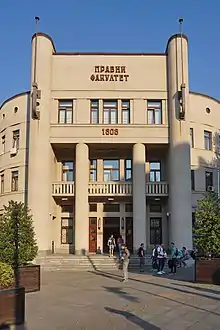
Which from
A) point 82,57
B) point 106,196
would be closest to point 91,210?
point 106,196

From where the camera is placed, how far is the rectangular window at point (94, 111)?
3164 centimetres

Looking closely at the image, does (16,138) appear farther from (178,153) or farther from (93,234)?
(178,153)

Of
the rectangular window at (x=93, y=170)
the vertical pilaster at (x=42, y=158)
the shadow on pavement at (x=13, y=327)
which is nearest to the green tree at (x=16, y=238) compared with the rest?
the shadow on pavement at (x=13, y=327)

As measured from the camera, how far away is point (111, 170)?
111ft

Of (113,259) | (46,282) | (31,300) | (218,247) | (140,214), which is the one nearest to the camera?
(31,300)

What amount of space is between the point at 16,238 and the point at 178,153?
16.8m

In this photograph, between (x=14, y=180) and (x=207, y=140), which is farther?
(x=207, y=140)

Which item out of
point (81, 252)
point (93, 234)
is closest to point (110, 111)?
point (93, 234)

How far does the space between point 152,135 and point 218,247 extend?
14.8 metres

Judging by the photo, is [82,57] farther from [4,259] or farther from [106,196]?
[4,259]

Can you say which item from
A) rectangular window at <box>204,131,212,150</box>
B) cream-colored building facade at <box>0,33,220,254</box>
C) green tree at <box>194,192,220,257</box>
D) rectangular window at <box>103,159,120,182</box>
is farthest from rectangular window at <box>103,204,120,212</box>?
green tree at <box>194,192,220,257</box>

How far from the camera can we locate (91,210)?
33375mm

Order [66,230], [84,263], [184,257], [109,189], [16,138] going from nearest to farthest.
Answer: [184,257]
[84,263]
[109,189]
[66,230]
[16,138]

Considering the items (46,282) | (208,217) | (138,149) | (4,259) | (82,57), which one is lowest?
(46,282)
